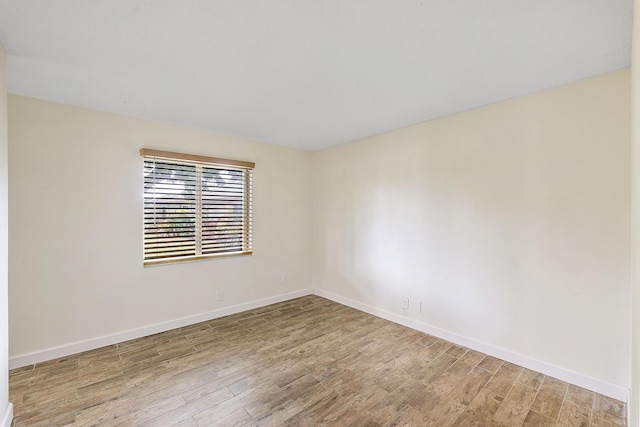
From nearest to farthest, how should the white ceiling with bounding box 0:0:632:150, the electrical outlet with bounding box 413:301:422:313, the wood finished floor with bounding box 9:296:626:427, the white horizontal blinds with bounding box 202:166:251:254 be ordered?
the white ceiling with bounding box 0:0:632:150 < the wood finished floor with bounding box 9:296:626:427 < the electrical outlet with bounding box 413:301:422:313 < the white horizontal blinds with bounding box 202:166:251:254

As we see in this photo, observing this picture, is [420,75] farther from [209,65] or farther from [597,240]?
[597,240]

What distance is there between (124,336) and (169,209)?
1.41 meters

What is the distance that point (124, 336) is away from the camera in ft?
9.58

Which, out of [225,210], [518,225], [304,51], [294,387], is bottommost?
[294,387]

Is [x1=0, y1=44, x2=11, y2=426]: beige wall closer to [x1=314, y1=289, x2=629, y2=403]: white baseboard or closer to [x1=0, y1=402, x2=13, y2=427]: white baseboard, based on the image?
[x1=0, y1=402, x2=13, y2=427]: white baseboard

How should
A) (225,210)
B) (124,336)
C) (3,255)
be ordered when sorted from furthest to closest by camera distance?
(225,210) < (124,336) < (3,255)

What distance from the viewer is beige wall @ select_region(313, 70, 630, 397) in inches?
81.2

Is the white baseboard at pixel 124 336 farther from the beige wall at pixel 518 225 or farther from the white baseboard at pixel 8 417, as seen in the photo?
the beige wall at pixel 518 225

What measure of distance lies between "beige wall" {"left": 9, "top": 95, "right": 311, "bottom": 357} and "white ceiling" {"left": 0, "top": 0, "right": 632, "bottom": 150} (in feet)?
1.08

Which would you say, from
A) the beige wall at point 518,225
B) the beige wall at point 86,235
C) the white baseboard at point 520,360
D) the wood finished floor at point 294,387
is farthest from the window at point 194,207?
the white baseboard at point 520,360

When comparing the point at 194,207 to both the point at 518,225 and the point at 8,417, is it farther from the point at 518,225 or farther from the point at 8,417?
the point at 518,225

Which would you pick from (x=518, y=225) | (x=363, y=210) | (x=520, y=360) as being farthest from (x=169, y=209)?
(x=520, y=360)

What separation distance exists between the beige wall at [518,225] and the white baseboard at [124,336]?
174cm

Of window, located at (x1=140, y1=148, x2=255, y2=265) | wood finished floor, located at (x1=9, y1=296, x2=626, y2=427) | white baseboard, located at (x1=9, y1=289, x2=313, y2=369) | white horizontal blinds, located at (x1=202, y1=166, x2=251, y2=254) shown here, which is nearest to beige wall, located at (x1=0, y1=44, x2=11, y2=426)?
wood finished floor, located at (x1=9, y1=296, x2=626, y2=427)
